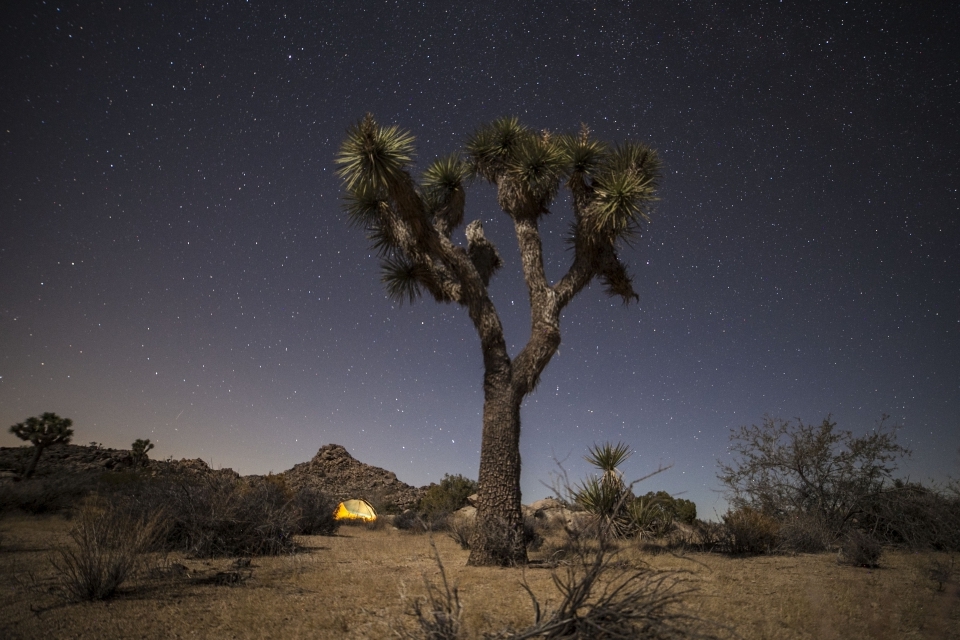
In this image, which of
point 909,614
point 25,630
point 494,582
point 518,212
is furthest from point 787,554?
point 25,630

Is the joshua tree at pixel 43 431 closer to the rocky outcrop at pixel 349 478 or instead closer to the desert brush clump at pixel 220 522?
the rocky outcrop at pixel 349 478

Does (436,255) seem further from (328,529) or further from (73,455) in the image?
(73,455)

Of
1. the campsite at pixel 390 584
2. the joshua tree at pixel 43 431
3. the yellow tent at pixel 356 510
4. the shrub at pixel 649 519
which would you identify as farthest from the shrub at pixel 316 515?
the joshua tree at pixel 43 431

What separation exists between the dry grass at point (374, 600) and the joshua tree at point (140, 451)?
2417 cm

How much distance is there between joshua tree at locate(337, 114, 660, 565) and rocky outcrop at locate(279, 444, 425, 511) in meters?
19.4

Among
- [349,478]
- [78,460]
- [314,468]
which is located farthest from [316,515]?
[78,460]

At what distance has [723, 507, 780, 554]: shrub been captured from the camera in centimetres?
1044

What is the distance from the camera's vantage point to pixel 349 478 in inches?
1265

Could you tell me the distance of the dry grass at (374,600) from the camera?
425cm

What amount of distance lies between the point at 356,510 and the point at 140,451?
1802 cm

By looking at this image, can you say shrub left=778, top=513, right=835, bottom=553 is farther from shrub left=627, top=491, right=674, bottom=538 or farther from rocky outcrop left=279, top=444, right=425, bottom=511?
rocky outcrop left=279, top=444, right=425, bottom=511

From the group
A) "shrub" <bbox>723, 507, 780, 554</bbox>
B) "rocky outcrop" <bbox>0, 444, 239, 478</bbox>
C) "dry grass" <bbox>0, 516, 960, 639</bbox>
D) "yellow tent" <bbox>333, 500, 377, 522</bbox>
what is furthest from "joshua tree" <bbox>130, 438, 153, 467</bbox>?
"shrub" <bbox>723, 507, 780, 554</bbox>

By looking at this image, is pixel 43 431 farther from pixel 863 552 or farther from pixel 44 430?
pixel 863 552

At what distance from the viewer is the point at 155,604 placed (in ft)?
16.5
